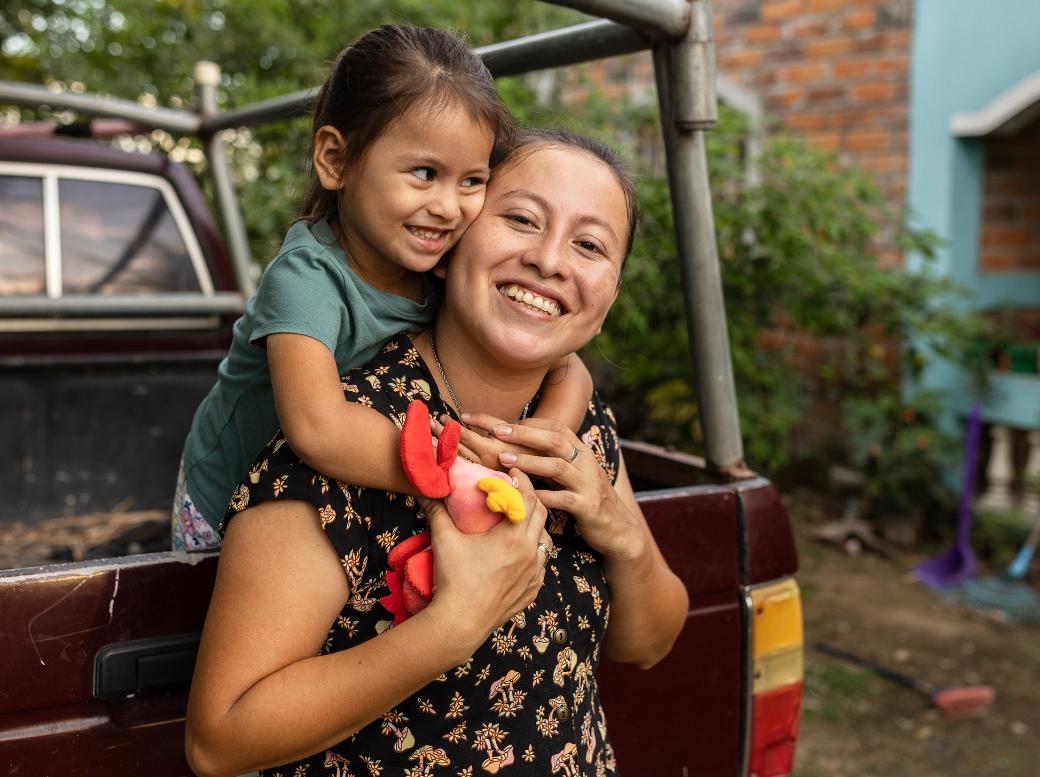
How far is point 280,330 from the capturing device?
133 cm

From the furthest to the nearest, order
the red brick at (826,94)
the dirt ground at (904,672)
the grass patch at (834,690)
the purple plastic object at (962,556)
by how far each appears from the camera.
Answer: the red brick at (826,94) < the purple plastic object at (962,556) < the grass patch at (834,690) < the dirt ground at (904,672)

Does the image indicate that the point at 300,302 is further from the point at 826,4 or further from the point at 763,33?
the point at 763,33

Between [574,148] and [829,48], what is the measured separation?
5.38 m

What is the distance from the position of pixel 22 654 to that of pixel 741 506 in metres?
1.19

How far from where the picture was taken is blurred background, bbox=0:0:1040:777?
4766 mm

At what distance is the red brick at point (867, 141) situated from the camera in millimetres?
5969

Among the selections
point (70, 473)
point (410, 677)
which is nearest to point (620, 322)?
point (70, 473)

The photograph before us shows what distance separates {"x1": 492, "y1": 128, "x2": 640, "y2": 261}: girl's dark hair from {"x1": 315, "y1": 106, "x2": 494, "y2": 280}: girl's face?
1.7 inches

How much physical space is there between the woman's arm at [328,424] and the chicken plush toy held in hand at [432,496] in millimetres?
55

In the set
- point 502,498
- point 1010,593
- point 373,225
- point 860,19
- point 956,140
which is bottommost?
point 1010,593

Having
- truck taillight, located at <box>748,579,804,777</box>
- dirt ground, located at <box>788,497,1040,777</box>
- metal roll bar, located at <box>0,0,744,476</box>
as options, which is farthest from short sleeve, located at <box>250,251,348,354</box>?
dirt ground, located at <box>788,497,1040,777</box>

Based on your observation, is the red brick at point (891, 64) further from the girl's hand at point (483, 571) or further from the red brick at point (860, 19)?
the girl's hand at point (483, 571)

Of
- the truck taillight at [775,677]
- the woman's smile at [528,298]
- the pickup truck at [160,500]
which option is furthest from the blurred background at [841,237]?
the woman's smile at [528,298]

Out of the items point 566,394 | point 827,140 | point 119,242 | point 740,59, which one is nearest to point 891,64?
point 827,140
